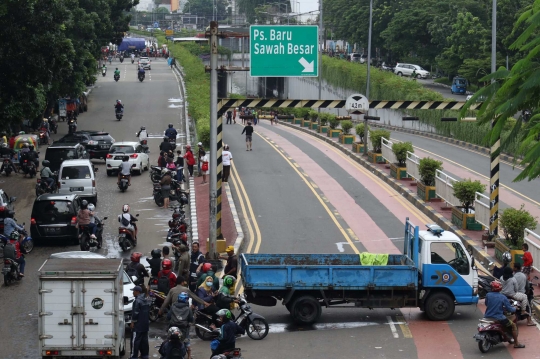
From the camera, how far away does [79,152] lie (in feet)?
122

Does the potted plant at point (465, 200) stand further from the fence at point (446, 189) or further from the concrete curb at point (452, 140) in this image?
the concrete curb at point (452, 140)

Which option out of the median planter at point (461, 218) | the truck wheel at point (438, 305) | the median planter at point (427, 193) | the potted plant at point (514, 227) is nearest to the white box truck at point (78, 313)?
the truck wheel at point (438, 305)

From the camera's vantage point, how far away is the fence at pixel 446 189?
92.4 ft

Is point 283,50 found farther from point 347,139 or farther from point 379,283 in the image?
point 347,139

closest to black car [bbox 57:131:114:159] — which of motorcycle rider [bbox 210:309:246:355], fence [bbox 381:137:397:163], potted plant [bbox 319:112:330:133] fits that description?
fence [bbox 381:137:397:163]

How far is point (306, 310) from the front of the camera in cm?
1775

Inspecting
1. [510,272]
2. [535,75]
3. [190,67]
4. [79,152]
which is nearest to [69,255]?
[510,272]

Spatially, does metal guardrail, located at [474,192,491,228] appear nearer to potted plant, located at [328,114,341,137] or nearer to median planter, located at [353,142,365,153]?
median planter, located at [353,142,365,153]

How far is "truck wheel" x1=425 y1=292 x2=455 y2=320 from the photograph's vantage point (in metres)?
18.0

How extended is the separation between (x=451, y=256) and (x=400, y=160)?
17504 mm

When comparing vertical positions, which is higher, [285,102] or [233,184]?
[285,102]

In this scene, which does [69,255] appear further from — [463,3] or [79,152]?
[463,3]

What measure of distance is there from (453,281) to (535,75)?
345 inches

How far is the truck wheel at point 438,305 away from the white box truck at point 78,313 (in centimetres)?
680
